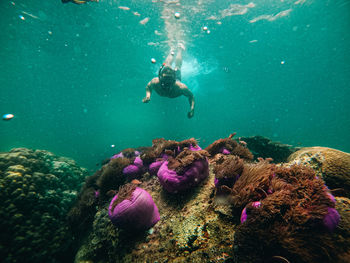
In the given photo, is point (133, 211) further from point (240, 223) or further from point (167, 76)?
point (167, 76)

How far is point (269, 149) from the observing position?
5.98 metres

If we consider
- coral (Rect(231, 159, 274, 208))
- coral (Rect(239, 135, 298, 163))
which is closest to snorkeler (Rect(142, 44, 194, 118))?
coral (Rect(239, 135, 298, 163))

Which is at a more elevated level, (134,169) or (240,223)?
(240,223)

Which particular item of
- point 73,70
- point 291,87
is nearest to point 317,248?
point 73,70

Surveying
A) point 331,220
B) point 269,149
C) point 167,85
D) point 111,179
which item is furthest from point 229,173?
point 167,85

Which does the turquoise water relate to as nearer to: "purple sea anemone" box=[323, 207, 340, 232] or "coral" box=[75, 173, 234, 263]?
"coral" box=[75, 173, 234, 263]

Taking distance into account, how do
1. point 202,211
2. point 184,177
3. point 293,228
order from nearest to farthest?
point 293,228 → point 202,211 → point 184,177

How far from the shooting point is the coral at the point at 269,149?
5.66 m

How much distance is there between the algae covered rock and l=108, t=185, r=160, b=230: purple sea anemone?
2.83 metres

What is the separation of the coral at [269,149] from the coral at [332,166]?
9.64 ft

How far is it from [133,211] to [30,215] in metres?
3.43

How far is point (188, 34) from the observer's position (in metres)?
19.1

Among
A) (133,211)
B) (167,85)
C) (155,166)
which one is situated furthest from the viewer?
(167,85)

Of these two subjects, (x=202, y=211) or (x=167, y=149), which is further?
(x=167, y=149)
